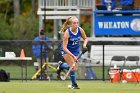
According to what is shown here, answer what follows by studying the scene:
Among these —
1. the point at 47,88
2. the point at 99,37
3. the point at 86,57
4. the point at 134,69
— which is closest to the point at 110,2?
the point at 99,37

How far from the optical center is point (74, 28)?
20906 millimetres

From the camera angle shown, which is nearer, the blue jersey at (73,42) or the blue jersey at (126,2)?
the blue jersey at (73,42)

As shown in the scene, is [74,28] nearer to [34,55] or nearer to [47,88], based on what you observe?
[47,88]

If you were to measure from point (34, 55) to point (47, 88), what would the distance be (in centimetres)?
787

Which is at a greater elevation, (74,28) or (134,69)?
(74,28)

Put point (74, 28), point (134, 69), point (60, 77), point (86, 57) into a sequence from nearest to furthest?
point (74, 28) < point (60, 77) < point (134, 69) < point (86, 57)

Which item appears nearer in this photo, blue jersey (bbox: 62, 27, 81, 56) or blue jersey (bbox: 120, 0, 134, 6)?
blue jersey (bbox: 62, 27, 81, 56)

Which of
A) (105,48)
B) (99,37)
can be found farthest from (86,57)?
(99,37)

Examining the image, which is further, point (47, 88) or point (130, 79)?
point (130, 79)

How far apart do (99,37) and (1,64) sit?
9.10m

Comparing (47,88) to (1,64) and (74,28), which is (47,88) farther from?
(1,64)

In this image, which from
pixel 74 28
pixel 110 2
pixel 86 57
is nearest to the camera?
pixel 74 28

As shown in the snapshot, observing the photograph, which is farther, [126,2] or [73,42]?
[126,2]

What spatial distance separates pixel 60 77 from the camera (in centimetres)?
2647
